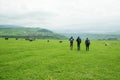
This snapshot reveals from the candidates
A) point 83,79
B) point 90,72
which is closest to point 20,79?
point 83,79

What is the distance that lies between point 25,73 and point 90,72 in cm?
620

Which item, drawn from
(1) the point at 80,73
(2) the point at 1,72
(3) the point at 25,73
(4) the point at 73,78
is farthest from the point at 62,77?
(2) the point at 1,72

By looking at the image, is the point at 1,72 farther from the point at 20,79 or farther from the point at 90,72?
the point at 90,72

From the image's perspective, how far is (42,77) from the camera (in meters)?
18.6

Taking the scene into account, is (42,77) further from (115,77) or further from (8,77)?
(115,77)

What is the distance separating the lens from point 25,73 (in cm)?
2012

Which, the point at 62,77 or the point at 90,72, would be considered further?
the point at 90,72

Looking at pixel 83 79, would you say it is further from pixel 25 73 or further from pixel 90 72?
pixel 25 73

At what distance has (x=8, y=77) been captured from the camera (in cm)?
1859

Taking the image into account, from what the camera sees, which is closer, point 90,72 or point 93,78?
point 93,78

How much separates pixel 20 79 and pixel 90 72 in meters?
6.94

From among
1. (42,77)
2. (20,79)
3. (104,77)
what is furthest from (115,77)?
Answer: (20,79)

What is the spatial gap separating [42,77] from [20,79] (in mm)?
1912

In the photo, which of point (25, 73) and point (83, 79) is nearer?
point (83, 79)
